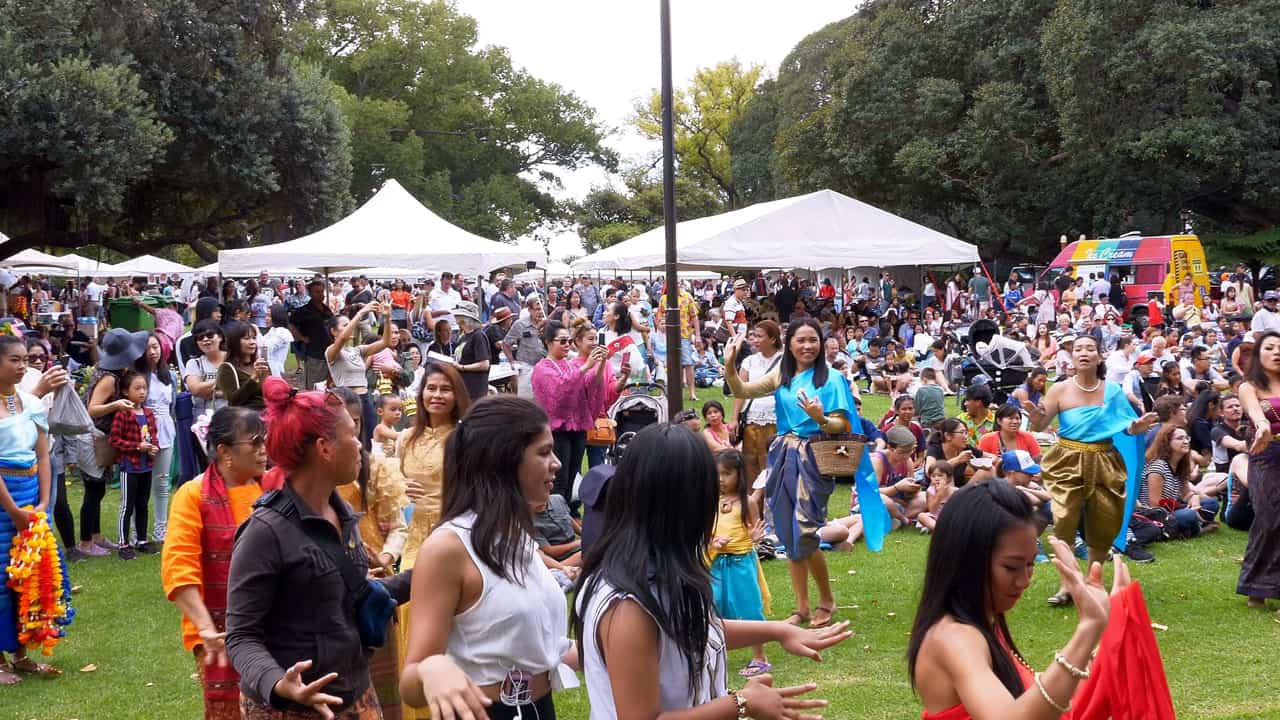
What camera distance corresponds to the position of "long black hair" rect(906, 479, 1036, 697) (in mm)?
2807

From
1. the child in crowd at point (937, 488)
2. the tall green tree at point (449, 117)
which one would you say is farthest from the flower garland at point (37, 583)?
the tall green tree at point (449, 117)

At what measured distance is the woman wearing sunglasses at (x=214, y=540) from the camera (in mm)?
3793

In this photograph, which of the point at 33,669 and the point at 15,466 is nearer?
the point at 15,466

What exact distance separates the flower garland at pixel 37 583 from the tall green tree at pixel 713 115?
54544mm

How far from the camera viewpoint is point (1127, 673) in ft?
9.52

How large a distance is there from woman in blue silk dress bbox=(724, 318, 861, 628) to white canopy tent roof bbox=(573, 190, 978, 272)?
6.91m

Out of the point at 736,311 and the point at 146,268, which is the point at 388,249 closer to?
the point at 736,311

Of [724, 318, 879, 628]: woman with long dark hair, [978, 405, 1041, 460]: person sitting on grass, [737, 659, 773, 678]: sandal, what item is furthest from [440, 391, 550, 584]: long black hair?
[978, 405, 1041, 460]: person sitting on grass

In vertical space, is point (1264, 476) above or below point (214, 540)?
below

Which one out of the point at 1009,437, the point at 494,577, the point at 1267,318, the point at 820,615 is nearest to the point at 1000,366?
the point at 1267,318

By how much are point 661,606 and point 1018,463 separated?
792 cm

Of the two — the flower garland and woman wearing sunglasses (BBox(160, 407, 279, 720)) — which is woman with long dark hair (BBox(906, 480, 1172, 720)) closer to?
woman wearing sunglasses (BBox(160, 407, 279, 720))

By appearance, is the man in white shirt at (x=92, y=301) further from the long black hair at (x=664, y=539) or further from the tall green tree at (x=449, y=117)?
the long black hair at (x=664, y=539)

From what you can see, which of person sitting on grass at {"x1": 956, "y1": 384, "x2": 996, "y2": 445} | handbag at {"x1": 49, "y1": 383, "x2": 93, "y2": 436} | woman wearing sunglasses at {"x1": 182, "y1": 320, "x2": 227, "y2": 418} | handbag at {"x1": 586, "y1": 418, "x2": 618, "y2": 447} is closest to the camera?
handbag at {"x1": 49, "y1": 383, "x2": 93, "y2": 436}
